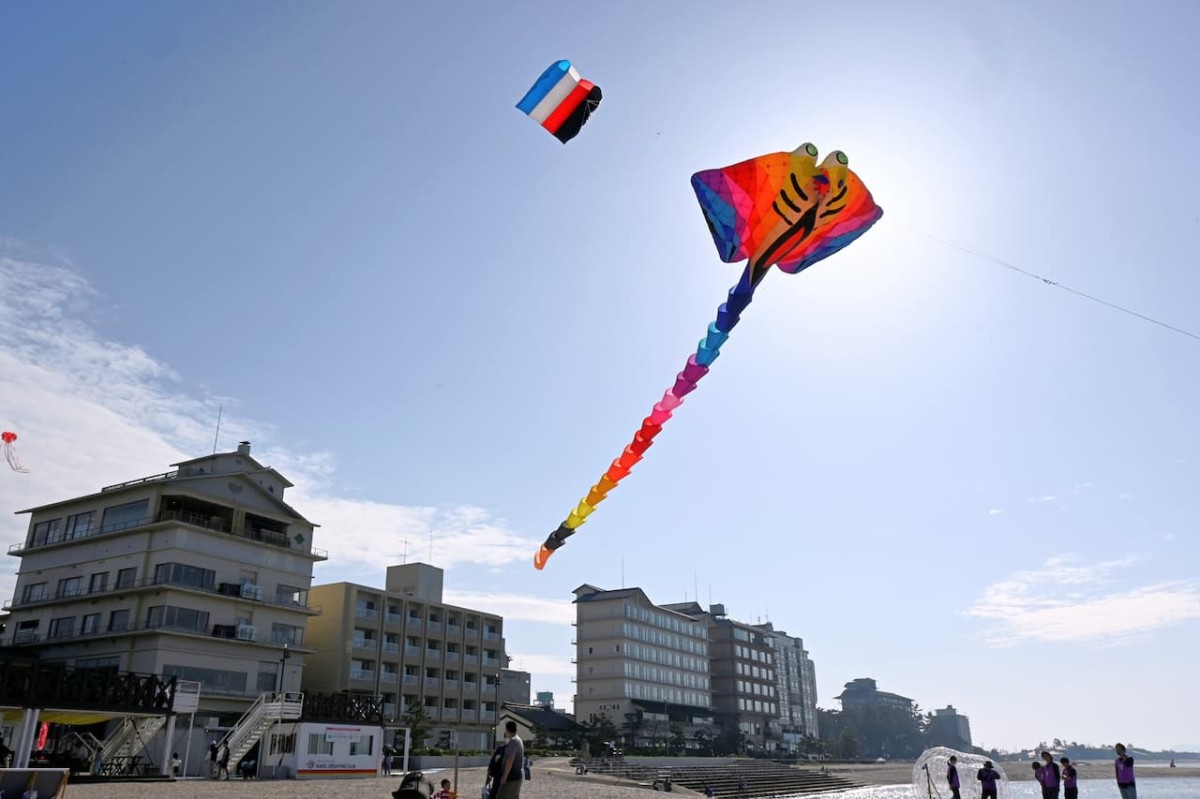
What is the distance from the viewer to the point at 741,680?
114 meters

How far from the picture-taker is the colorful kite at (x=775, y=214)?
40.3 ft

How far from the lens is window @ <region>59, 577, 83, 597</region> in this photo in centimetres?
5341

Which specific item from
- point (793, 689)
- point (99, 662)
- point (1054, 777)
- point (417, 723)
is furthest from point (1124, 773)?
point (793, 689)

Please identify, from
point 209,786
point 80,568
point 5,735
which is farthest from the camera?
point 80,568

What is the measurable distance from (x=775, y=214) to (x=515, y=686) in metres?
94.8

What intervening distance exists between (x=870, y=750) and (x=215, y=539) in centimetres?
14943

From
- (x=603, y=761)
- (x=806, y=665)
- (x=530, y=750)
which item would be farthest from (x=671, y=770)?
(x=806, y=665)

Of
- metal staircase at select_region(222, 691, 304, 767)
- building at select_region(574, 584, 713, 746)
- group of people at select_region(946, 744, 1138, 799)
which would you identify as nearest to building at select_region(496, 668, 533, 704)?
building at select_region(574, 584, 713, 746)

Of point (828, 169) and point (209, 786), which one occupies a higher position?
point (828, 169)

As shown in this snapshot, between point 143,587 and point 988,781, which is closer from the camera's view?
point 988,781

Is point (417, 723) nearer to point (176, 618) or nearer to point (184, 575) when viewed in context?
point (176, 618)

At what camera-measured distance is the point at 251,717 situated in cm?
3988

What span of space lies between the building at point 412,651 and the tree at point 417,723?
0.44 m

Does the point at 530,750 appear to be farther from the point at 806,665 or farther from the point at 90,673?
the point at 806,665
